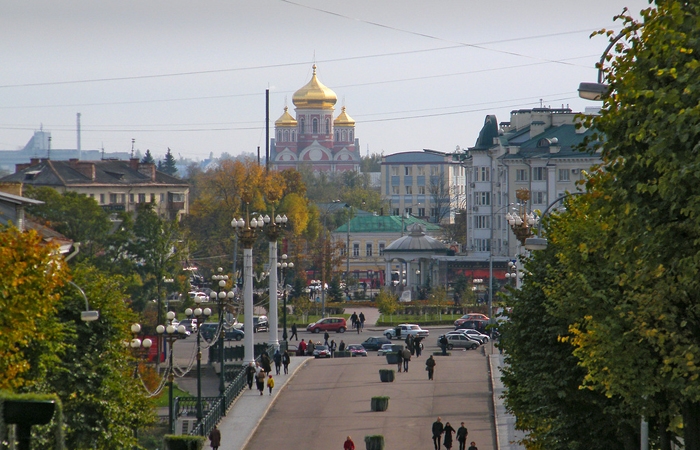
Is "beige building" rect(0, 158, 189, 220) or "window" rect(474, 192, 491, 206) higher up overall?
"beige building" rect(0, 158, 189, 220)

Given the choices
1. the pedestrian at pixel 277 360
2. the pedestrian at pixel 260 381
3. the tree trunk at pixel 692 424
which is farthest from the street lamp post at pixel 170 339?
the tree trunk at pixel 692 424

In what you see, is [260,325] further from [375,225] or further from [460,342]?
[375,225]

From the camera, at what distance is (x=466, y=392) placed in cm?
4288

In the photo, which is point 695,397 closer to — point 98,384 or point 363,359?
point 98,384

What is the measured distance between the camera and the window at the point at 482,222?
312ft

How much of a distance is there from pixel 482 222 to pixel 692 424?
258ft

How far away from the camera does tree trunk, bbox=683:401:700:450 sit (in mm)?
17297

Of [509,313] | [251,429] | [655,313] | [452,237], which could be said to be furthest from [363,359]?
[452,237]

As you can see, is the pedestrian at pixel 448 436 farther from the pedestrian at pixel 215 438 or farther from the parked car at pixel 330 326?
the parked car at pixel 330 326

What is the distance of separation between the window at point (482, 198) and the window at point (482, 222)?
3.63 ft

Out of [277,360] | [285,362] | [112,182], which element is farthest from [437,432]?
[112,182]

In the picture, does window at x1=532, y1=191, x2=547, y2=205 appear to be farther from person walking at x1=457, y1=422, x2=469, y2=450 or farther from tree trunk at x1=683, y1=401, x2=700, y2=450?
tree trunk at x1=683, y1=401, x2=700, y2=450

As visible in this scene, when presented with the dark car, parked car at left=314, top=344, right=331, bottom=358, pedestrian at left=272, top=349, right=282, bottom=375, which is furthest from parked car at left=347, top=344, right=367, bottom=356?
pedestrian at left=272, top=349, right=282, bottom=375

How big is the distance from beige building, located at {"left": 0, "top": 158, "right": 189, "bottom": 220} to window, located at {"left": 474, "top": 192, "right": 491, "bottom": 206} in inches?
906
